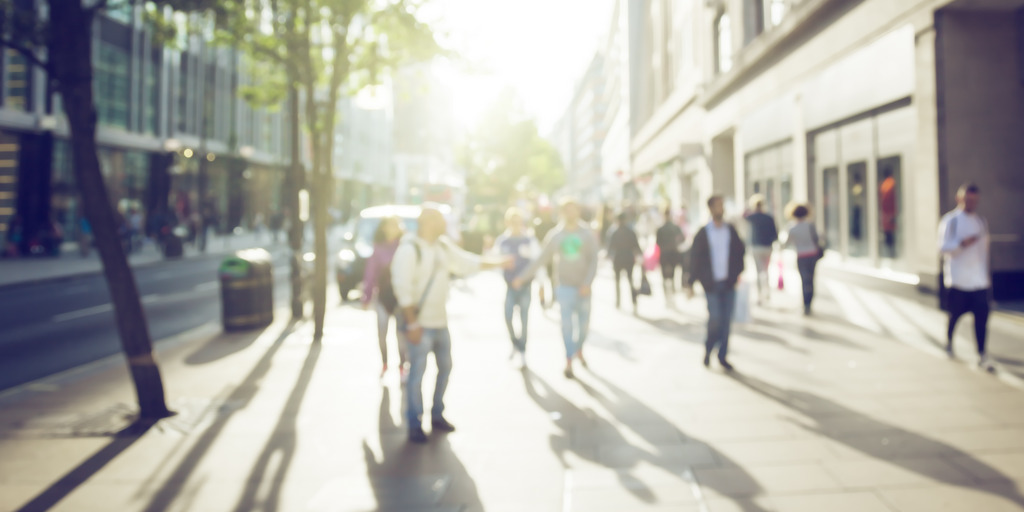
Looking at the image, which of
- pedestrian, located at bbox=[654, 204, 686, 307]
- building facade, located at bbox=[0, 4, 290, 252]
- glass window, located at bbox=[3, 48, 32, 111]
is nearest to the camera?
pedestrian, located at bbox=[654, 204, 686, 307]

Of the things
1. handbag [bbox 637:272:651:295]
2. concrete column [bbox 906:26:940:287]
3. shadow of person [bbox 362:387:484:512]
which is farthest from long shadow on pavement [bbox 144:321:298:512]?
concrete column [bbox 906:26:940:287]

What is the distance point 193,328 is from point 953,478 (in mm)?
11127

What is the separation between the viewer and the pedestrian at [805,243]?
12.1 metres

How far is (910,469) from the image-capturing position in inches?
194

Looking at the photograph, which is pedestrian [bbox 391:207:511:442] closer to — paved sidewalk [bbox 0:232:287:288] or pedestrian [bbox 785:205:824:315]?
pedestrian [bbox 785:205:824:315]

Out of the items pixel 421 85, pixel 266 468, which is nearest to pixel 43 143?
pixel 421 85

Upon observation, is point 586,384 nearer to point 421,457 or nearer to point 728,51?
point 421,457

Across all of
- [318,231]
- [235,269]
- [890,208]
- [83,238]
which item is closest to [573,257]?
[318,231]

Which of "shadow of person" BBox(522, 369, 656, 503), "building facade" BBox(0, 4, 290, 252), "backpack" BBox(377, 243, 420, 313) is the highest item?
"building facade" BBox(0, 4, 290, 252)

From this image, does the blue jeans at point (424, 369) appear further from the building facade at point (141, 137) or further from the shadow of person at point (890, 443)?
the building facade at point (141, 137)

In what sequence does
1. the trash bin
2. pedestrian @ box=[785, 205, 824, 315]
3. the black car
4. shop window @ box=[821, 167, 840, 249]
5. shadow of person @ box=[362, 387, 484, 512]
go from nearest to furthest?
shadow of person @ box=[362, 387, 484, 512], pedestrian @ box=[785, 205, 824, 315], the trash bin, the black car, shop window @ box=[821, 167, 840, 249]

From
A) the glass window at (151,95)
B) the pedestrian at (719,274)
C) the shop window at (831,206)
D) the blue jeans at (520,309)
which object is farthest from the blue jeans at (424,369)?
the glass window at (151,95)

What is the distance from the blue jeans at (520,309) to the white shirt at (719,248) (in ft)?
6.89

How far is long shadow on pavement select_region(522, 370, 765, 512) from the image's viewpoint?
191 inches
